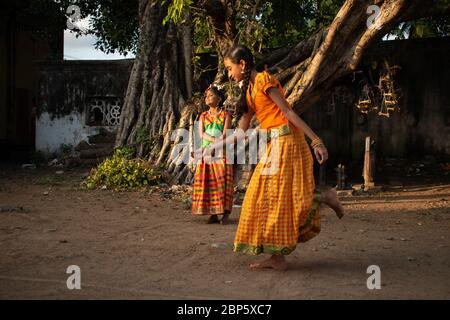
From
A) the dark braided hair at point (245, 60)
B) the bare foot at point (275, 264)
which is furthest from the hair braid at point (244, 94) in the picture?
the bare foot at point (275, 264)

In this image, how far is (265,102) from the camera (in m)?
4.71

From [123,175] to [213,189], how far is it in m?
3.59

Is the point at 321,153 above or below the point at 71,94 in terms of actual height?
below

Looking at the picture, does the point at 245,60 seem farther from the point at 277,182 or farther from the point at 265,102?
the point at 277,182

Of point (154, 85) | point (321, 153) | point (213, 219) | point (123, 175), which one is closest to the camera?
point (321, 153)

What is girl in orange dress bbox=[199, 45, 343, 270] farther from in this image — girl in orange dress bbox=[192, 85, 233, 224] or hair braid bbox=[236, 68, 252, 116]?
girl in orange dress bbox=[192, 85, 233, 224]

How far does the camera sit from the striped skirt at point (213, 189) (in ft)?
24.2

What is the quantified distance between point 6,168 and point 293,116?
11.2 metres

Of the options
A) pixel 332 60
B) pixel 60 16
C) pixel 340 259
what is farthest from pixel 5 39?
pixel 340 259

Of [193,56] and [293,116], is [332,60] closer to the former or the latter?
[193,56]

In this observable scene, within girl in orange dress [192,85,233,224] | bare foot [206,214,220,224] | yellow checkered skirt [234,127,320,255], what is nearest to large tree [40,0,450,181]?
girl in orange dress [192,85,233,224]

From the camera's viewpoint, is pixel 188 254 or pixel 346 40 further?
pixel 346 40

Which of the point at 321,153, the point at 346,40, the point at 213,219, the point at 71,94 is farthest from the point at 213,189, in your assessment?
the point at 71,94

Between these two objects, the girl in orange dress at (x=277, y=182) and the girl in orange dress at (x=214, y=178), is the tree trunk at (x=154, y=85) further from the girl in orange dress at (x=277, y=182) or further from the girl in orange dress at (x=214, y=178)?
the girl in orange dress at (x=277, y=182)
